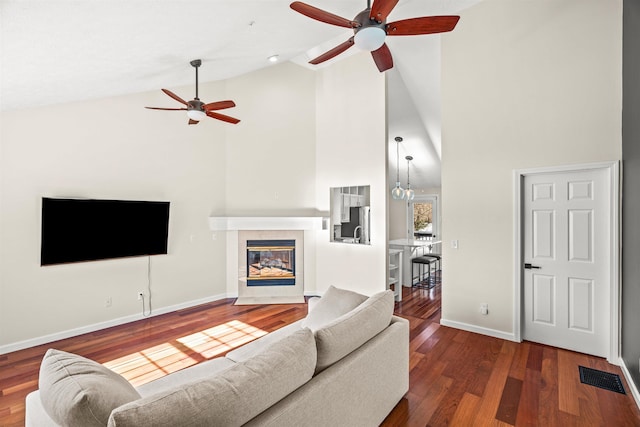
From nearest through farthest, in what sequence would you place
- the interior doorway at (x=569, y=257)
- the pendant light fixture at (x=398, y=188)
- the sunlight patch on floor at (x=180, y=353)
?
1. the sunlight patch on floor at (x=180, y=353)
2. the interior doorway at (x=569, y=257)
3. the pendant light fixture at (x=398, y=188)

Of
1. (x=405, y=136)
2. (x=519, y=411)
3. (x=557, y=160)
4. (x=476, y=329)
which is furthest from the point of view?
(x=405, y=136)

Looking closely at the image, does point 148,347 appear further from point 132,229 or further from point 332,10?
point 332,10

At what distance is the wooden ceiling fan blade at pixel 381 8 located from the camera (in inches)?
76.9

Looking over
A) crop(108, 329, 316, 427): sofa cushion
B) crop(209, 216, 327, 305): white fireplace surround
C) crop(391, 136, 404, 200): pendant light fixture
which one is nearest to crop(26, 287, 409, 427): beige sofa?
crop(108, 329, 316, 427): sofa cushion

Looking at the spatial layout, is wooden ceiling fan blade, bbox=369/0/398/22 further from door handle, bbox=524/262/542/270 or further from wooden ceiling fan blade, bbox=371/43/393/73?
door handle, bbox=524/262/542/270

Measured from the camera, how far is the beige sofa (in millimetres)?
1141

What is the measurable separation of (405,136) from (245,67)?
12.6ft

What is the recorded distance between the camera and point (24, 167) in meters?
3.44

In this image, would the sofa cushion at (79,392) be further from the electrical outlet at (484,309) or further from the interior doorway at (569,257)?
the interior doorway at (569,257)

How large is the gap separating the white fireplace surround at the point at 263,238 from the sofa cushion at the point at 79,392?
3.95 meters

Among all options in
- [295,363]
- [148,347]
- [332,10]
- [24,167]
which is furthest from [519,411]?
[24,167]

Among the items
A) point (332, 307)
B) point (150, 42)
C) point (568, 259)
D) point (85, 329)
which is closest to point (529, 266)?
point (568, 259)

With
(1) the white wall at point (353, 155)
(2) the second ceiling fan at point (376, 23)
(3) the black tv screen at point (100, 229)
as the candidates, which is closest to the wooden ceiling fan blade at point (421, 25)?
(2) the second ceiling fan at point (376, 23)

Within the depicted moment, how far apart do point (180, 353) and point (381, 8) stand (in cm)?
372
